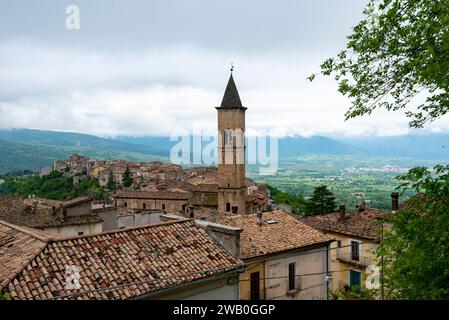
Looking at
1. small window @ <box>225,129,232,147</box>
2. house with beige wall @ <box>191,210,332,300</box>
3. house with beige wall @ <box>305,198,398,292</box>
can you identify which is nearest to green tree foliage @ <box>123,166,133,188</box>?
small window @ <box>225,129,232,147</box>

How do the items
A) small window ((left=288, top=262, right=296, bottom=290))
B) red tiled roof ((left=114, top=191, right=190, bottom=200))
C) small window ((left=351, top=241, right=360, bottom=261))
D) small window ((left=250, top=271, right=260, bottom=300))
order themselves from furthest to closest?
red tiled roof ((left=114, top=191, right=190, bottom=200)), small window ((left=351, top=241, right=360, bottom=261)), small window ((left=288, top=262, right=296, bottom=290)), small window ((left=250, top=271, right=260, bottom=300))

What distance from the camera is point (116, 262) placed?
11.0 meters

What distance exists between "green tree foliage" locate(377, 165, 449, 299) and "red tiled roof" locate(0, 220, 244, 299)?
215 inches

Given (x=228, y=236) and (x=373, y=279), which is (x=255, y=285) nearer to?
(x=228, y=236)

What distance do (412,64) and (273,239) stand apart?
10.8 metres

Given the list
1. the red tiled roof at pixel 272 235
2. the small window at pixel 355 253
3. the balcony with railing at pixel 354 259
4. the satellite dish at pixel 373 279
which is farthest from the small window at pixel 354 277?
the red tiled roof at pixel 272 235

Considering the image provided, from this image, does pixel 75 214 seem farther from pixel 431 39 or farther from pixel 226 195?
pixel 431 39

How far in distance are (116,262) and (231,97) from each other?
120ft

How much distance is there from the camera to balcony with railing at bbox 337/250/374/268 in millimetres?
21578

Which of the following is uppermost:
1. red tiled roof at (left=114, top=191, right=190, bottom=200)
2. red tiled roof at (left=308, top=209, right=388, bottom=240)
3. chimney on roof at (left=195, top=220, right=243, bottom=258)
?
chimney on roof at (left=195, top=220, right=243, bottom=258)

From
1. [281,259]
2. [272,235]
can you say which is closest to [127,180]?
[272,235]

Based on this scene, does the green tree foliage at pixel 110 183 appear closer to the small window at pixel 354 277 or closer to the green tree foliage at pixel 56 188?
the green tree foliage at pixel 56 188

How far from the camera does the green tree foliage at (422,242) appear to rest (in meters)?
6.77

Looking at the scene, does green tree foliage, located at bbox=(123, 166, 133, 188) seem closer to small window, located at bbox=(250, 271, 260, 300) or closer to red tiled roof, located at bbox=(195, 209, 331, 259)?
red tiled roof, located at bbox=(195, 209, 331, 259)
